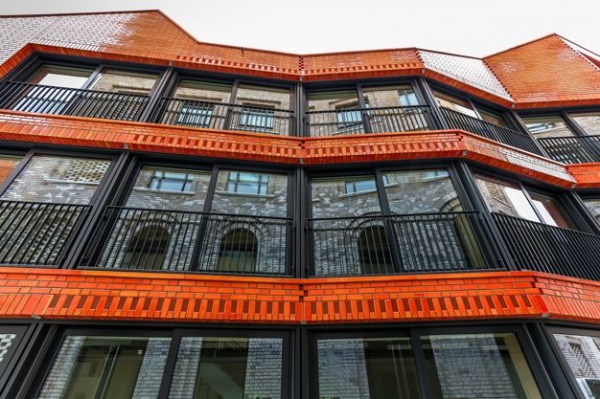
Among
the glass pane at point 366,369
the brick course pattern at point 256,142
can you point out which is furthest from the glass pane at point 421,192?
the glass pane at point 366,369

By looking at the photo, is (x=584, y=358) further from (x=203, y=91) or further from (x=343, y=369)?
(x=203, y=91)

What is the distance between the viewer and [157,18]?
8.35 meters

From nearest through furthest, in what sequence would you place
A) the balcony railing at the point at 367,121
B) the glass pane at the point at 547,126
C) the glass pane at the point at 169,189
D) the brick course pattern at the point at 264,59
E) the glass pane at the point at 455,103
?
the glass pane at the point at 169,189
the balcony railing at the point at 367,121
the brick course pattern at the point at 264,59
the glass pane at the point at 455,103
the glass pane at the point at 547,126

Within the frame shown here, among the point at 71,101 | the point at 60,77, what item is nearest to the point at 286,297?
the point at 71,101

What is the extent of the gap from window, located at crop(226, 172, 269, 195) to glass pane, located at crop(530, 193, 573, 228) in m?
5.39

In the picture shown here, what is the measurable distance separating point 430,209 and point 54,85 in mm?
8425

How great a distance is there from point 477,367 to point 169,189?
5.46m

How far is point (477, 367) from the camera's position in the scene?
12.0ft

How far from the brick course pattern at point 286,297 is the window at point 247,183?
195cm

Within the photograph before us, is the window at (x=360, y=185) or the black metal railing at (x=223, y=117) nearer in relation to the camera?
the window at (x=360, y=185)

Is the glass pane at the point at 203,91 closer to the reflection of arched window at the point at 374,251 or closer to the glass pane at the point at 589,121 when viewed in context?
the reflection of arched window at the point at 374,251

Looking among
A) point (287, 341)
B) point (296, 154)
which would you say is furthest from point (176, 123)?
point (287, 341)

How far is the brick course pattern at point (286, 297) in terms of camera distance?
346 cm

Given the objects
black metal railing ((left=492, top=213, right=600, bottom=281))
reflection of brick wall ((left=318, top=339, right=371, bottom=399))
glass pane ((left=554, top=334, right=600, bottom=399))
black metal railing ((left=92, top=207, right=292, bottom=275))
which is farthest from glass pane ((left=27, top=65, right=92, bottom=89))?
glass pane ((left=554, top=334, right=600, bottom=399))
